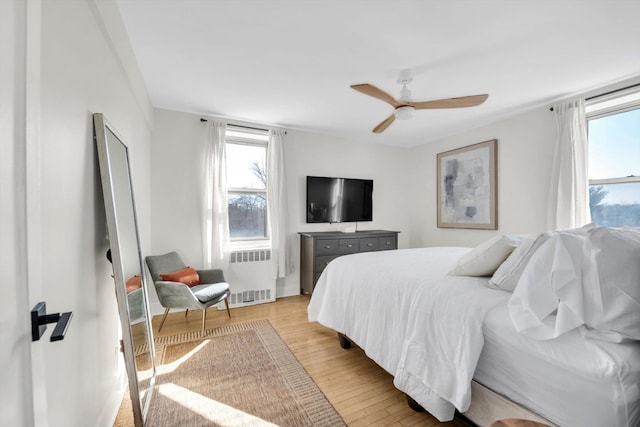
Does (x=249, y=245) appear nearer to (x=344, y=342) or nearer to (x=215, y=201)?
(x=215, y=201)

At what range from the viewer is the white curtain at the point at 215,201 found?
3.50 metres

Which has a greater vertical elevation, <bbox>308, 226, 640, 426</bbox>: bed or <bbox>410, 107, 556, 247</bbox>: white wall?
<bbox>410, 107, 556, 247</bbox>: white wall

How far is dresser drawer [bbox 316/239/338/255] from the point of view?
12.6 ft

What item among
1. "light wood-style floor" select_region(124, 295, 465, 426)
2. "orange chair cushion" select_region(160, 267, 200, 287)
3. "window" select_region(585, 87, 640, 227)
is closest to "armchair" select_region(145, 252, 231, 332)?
"orange chair cushion" select_region(160, 267, 200, 287)

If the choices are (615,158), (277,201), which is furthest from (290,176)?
(615,158)

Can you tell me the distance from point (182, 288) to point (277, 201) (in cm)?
175

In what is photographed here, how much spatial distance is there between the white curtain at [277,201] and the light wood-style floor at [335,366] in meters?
0.69

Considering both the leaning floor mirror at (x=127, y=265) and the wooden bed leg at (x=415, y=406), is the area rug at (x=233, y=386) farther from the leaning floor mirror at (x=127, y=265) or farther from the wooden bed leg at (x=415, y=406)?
the wooden bed leg at (x=415, y=406)

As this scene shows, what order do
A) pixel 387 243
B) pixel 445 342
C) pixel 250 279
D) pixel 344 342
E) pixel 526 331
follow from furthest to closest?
pixel 387 243 → pixel 250 279 → pixel 344 342 → pixel 445 342 → pixel 526 331

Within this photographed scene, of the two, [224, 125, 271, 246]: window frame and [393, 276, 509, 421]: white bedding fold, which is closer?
[393, 276, 509, 421]: white bedding fold

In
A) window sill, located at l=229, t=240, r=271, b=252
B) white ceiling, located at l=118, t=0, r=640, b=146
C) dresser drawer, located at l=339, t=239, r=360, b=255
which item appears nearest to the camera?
white ceiling, located at l=118, t=0, r=640, b=146

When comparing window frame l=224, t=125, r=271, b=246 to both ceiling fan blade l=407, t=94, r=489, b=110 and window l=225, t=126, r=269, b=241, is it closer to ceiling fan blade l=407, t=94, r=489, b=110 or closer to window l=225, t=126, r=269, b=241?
window l=225, t=126, r=269, b=241

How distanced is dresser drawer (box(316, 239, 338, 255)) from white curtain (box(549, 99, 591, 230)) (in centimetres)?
263

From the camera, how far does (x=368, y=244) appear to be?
421 cm
